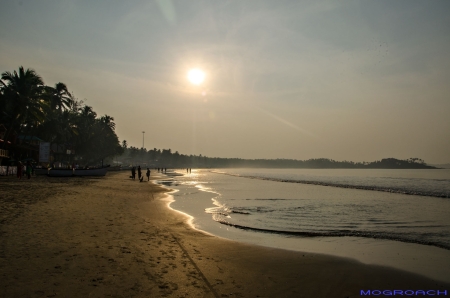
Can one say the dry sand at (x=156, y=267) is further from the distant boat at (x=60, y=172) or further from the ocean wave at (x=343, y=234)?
the distant boat at (x=60, y=172)

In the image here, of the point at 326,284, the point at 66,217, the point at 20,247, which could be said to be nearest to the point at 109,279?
Result: the point at 20,247

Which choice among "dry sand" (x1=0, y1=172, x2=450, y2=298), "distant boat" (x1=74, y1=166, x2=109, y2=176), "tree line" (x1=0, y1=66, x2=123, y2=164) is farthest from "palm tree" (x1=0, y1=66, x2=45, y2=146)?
"dry sand" (x1=0, y1=172, x2=450, y2=298)

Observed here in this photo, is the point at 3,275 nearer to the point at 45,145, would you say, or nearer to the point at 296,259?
the point at 296,259

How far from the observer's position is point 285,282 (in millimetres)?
6957

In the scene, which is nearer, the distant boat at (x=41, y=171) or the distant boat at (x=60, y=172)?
the distant boat at (x=41, y=171)

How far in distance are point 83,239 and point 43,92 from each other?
1815 inches

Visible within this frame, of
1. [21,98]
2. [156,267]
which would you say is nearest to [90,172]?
[21,98]

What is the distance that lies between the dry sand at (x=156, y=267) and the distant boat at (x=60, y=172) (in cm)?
3757

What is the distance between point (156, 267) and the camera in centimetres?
729

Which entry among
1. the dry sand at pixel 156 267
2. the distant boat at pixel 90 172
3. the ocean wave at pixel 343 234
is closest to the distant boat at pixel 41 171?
the distant boat at pixel 90 172

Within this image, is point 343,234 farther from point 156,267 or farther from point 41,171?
point 41,171

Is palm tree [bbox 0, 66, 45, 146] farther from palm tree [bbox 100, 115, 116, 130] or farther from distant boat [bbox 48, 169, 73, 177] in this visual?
palm tree [bbox 100, 115, 116, 130]

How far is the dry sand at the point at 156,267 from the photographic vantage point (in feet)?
19.5

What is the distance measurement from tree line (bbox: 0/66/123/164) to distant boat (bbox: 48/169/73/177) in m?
6.56
